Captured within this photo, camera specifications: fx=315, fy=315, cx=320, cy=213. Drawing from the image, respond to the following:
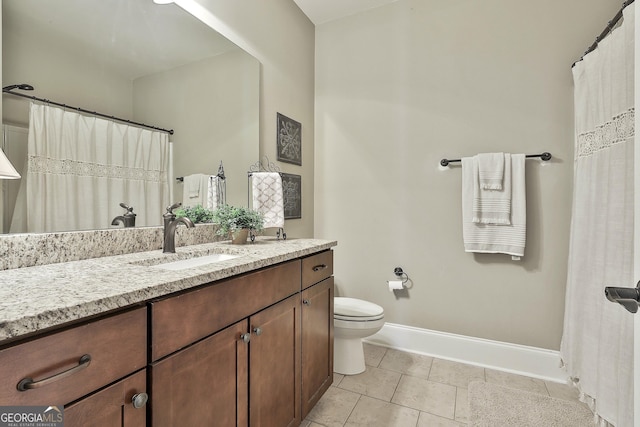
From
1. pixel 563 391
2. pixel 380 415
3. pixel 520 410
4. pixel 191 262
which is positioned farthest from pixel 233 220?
pixel 563 391

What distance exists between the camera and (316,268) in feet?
5.47

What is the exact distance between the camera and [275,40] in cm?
234

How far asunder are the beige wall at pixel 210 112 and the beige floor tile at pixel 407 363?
157 cm

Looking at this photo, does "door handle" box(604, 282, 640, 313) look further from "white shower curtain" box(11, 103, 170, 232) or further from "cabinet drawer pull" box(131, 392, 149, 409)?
"white shower curtain" box(11, 103, 170, 232)

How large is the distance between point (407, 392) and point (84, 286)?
1.87 metres

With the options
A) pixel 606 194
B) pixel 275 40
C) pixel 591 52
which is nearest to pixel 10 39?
pixel 275 40

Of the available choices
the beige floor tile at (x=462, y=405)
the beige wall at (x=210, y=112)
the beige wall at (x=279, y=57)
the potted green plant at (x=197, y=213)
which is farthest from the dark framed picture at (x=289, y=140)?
the beige floor tile at (x=462, y=405)

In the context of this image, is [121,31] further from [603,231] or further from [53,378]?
[603,231]

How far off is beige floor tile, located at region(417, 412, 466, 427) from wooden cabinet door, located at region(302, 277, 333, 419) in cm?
53

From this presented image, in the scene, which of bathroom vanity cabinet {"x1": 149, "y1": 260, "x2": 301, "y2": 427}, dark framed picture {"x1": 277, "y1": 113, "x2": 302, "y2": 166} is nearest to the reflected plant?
bathroom vanity cabinet {"x1": 149, "y1": 260, "x2": 301, "y2": 427}

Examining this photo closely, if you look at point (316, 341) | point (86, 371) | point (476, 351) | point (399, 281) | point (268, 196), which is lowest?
point (476, 351)

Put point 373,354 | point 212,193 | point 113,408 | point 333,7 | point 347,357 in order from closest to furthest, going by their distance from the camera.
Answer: point 113,408
point 212,193
point 347,357
point 373,354
point 333,7

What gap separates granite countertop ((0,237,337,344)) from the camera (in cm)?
59

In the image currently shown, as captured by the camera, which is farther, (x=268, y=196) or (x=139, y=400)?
(x=268, y=196)
